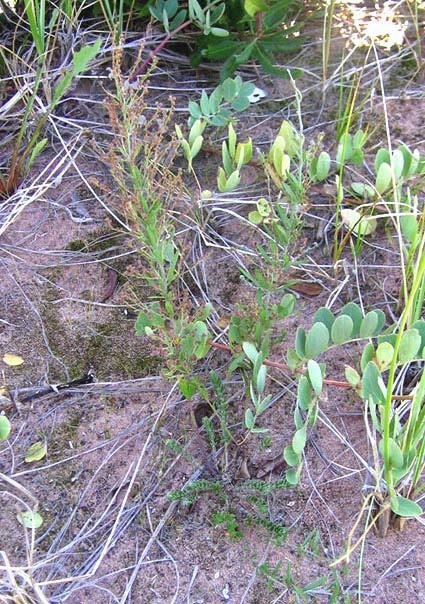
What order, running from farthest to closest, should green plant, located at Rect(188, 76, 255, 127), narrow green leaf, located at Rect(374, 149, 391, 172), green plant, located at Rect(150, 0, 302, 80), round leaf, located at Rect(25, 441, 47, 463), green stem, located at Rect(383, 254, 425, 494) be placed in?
1. green plant, located at Rect(150, 0, 302, 80)
2. green plant, located at Rect(188, 76, 255, 127)
3. narrow green leaf, located at Rect(374, 149, 391, 172)
4. round leaf, located at Rect(25, 441, 47, 463)
5. green stem, located at Rect(383, 254, 425, 494)

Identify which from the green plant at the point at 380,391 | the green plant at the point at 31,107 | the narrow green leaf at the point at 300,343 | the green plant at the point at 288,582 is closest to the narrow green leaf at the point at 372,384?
the green plant at the point at 380,391

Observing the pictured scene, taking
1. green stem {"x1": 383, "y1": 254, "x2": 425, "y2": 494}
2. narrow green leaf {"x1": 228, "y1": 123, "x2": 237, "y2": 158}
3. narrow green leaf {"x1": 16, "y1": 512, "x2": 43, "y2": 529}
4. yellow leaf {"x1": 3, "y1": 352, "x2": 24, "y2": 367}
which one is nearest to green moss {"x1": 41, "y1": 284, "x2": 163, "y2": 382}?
yellow leaf {"x1": 3, "y1": 352, "x2": 24, "y2": 367}

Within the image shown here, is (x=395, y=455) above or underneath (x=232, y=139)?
underneath

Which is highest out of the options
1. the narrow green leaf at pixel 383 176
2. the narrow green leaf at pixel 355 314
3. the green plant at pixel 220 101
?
the green plant at pixel 220 101

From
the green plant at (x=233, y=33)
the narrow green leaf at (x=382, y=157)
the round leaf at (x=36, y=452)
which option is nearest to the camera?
the round leaf at (x=36, y=452)

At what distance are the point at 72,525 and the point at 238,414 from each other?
1.13ft

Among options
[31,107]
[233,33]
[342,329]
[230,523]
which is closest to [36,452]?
[230,523]

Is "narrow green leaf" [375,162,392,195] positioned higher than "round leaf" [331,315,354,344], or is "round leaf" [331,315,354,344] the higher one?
"narrow green leaf" [375,162,392,195]

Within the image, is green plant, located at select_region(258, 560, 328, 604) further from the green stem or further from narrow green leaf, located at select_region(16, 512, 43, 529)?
narrow green leaf, located at select_region(16, 512, 43, 529)

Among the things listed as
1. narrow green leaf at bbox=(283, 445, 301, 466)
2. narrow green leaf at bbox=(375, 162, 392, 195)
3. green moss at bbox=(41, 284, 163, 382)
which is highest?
narrow green leaf at bbox=(375, 162, 392, 195)

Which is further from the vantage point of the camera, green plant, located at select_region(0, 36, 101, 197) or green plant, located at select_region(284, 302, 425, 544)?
green plant, located at select_region(0, 36, 101, 197)

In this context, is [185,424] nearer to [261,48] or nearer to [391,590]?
[391,590]

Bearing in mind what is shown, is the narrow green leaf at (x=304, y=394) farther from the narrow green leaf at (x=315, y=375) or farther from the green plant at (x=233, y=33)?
the green plant at (x=233, y=33)

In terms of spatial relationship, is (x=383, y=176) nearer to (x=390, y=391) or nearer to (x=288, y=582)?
(x=390, y=391)
